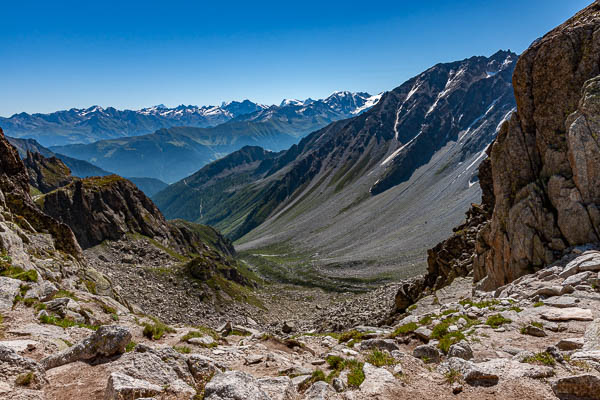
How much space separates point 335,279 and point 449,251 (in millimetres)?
96450

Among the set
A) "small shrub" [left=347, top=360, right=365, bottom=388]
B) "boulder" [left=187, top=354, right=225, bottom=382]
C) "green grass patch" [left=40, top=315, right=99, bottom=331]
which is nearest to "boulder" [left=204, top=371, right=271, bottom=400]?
"boulder" [left=187, top=354, right=225, bottom=382]

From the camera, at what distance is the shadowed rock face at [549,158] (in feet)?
→ 78.1

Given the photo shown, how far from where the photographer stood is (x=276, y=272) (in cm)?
16638

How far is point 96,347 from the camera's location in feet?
37.6

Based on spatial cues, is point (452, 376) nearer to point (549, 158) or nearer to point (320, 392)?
point (320, 392)

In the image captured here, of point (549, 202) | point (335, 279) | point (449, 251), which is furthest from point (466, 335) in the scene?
point (335, 279)

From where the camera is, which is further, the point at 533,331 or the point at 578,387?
the point at 533,331

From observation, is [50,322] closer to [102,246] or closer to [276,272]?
[102,246]

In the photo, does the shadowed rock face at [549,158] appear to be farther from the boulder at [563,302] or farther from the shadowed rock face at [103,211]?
the shadowed rock face at [103,211]

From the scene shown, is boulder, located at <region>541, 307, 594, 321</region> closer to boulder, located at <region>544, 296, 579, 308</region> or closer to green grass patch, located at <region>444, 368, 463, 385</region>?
boulder, located at <region>544, 296, 579, 308</region>

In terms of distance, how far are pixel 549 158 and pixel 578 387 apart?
2429 cm

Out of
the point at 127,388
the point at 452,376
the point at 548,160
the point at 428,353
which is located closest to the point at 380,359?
the point at 428,353

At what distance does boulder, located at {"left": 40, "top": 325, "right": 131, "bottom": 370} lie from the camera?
1100 centimetres

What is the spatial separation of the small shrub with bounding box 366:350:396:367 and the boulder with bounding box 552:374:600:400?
16.8ft
